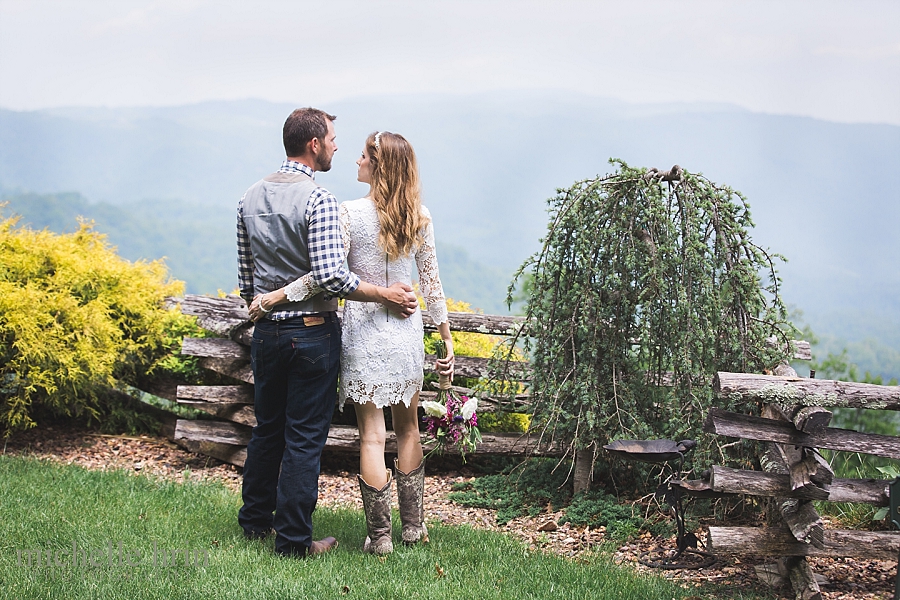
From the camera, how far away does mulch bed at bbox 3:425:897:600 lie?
3885 millimetres

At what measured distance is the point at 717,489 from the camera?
3498 millimetres

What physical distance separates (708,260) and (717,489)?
4.96ft

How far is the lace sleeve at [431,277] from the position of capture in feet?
12.7

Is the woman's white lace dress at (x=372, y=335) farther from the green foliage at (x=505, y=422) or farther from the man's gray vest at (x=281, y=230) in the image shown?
the green foliage at (x=505, y=422)

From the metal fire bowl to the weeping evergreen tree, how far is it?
94cm

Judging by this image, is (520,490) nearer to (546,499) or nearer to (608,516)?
(546,499)

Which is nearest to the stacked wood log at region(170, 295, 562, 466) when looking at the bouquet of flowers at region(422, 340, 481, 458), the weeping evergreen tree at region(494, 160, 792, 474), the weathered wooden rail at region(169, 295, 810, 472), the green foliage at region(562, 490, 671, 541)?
the weathered wooden rail at region(169, 295, 810, 472)

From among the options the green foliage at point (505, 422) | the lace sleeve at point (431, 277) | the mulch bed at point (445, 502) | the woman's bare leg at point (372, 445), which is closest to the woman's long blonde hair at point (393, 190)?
the lace sleeve at point (431, 277)

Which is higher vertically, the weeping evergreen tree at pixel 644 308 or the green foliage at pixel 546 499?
the weeping evergreen tree at pixel 644 308

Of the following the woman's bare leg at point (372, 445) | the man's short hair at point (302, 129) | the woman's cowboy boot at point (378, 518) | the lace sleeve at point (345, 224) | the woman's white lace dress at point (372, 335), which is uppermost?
the man's short hair at point (302, 129)

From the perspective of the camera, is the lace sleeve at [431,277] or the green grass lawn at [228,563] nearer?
the green grass lawn at [228,563]

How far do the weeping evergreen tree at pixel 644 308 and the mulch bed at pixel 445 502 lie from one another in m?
0.59

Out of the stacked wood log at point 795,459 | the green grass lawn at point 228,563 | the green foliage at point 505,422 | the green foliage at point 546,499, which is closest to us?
the green grass lawn at point 228,563

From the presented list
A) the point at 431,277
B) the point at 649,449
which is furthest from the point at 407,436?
the point at 649,449
